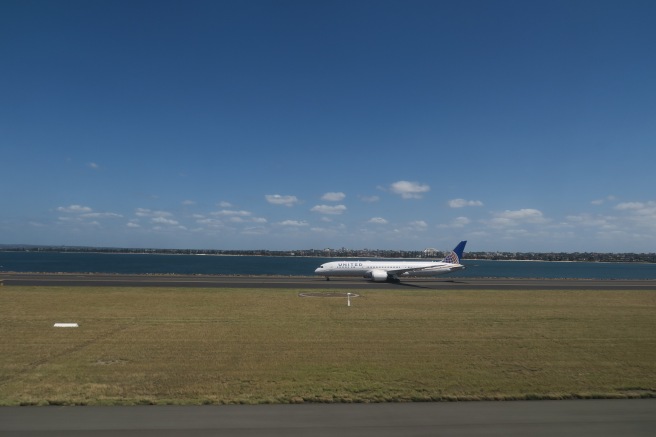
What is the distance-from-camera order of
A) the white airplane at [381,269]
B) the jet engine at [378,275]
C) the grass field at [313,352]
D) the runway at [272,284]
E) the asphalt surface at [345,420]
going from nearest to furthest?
1. the asphalt surface at [345,420]
2. the grass field at [313,352]
3. the runway at [272,284]
4. the jet engine at [378,275]
5. the white airplane at [381,269]

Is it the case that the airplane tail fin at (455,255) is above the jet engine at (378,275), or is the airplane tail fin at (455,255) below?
above

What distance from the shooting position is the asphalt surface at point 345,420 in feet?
29.3

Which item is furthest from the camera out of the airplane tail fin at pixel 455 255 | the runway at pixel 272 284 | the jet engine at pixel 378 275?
the airplane tail fin at pixel 455 255

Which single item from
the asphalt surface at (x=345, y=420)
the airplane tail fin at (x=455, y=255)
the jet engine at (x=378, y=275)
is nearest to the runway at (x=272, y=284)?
the jet engine at (x=378, y=275)

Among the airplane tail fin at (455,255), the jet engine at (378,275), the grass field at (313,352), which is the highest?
the airplane tail fin at (455,255)

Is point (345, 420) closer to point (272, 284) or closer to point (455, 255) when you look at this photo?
point (272, 284)

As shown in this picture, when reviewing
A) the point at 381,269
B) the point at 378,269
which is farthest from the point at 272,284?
the point at 381,269

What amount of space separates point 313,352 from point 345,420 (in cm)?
689

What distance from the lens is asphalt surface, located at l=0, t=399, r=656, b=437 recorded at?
8.94 metres

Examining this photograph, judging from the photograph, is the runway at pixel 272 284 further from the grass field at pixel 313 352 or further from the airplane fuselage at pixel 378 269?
the grass field at pixel 313 352

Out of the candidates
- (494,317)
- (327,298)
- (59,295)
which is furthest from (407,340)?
(59,295)

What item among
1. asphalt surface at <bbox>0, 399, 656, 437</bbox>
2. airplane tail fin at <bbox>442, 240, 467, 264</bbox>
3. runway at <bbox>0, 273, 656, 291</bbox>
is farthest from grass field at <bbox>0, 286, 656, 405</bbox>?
airplane tail fin at <bbox>442, 240, 467, 264</bbox>

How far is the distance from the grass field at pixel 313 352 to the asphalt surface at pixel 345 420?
0.64m

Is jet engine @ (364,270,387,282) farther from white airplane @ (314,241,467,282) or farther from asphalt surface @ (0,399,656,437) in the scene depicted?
asphalt surface @ (0,399,656,437)
